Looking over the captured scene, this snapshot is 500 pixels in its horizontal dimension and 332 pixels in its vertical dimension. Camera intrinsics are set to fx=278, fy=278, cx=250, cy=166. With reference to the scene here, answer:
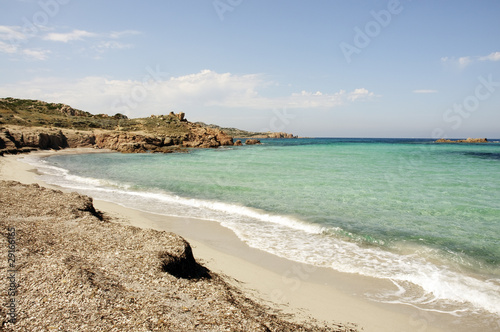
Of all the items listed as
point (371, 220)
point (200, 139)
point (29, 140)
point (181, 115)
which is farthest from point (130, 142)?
point (371, 220)

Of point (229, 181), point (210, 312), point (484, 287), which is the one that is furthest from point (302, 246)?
point (229, 181)

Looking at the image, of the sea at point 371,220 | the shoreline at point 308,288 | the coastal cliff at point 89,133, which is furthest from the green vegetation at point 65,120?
the shoreline at point 308,288

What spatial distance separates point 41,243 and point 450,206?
1575 cm

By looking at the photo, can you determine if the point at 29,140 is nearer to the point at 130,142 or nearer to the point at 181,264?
the point at 130,142

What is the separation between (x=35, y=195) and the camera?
1059 cm

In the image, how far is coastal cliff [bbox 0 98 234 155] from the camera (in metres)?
45.4

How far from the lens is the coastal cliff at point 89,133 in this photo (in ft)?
149

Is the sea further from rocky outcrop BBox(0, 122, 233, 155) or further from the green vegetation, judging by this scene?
the green vegetation

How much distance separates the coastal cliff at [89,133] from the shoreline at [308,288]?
39.0 metres

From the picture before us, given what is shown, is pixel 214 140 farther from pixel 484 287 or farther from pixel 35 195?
pixel 484 287

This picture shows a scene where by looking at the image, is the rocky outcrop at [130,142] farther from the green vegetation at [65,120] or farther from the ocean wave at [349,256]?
the ocean wave at [349,256]

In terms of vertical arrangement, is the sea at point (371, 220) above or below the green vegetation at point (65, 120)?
below

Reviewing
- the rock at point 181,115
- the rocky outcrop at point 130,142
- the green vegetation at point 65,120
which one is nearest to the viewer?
the rocky outcrop at point 130,142

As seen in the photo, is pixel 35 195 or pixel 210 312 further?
pixel 35 195
